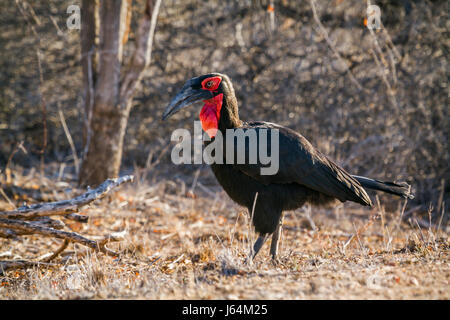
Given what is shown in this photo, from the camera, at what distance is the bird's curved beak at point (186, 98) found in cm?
385

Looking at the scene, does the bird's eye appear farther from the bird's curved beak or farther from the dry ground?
the dry ground

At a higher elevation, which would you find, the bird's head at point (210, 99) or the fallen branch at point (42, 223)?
the bird's head at point (210, 99)

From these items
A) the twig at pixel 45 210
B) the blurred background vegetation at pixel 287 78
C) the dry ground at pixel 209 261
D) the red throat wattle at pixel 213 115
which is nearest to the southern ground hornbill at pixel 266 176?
the red throat wattle at pixel 213 115

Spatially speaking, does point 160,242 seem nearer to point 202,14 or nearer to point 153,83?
point 153,83

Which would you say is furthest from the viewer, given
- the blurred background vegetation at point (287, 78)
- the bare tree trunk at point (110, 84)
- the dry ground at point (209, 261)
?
the blurred background vegetation at point (287, 78)

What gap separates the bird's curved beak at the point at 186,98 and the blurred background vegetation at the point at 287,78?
3294mm

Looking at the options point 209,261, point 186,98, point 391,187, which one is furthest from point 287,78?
point 209,261

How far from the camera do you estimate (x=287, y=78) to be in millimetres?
7957

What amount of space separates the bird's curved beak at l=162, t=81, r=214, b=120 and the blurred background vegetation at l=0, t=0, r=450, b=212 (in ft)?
10.8

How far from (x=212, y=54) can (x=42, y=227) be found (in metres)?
5.14

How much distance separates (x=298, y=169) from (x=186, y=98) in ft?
3.87

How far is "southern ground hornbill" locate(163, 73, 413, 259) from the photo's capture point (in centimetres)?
377

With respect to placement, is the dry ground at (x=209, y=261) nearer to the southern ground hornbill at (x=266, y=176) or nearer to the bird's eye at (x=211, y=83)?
the southern ground hornbill at (x=266, y=176)

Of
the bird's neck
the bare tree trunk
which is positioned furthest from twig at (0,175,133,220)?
the bare tree trunk
